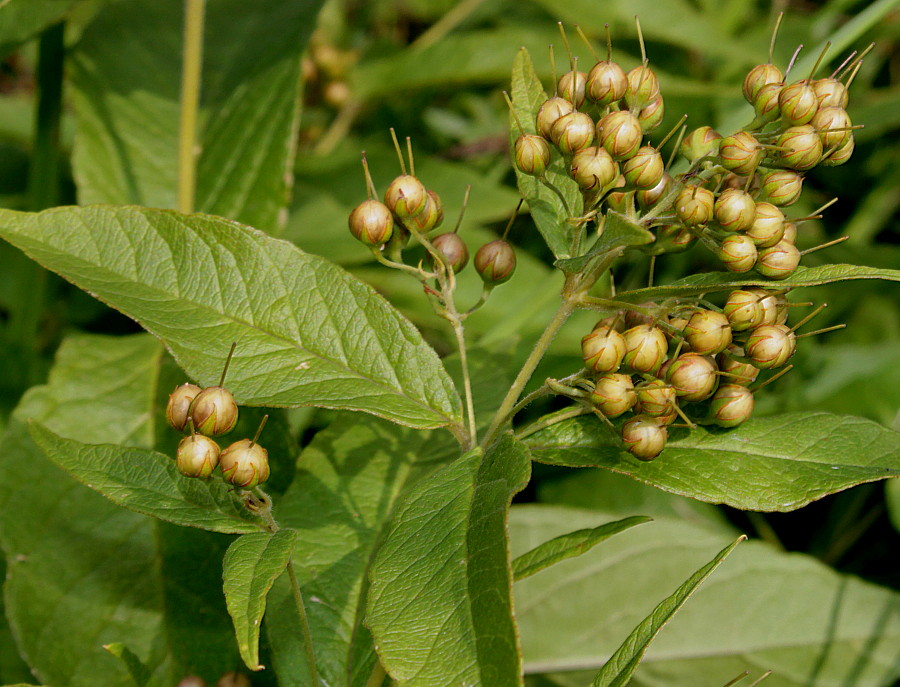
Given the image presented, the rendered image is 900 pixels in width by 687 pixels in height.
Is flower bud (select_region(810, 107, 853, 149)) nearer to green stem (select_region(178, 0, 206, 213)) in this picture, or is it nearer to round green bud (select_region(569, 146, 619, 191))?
round green bud (select_region(569, 146, 619, 191))

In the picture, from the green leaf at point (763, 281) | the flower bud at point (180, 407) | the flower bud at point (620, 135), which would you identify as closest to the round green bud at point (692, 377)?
the green leaf at point (763, 281)

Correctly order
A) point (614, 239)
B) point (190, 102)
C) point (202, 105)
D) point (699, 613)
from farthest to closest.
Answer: point (202, 105)
point (190, 102)
point (699, 613)
point (614, 239)

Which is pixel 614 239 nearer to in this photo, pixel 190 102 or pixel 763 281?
pixel 763 281

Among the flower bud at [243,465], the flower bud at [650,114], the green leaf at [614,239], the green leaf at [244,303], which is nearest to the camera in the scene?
the green leaf at [614,239]

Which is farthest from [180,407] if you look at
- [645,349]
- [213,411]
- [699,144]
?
[699,144]

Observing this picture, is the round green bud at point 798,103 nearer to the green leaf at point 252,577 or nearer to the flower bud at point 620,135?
the flower bud at point 620,135

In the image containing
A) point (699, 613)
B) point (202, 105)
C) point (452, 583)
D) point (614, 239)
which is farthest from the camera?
point (202, 105)

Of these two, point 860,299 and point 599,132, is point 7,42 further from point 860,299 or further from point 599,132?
point 860,299
